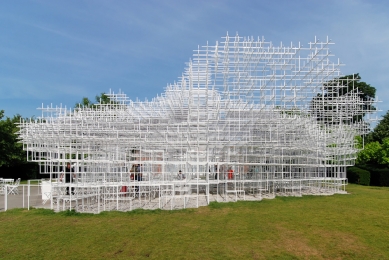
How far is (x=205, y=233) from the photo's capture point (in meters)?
8.61

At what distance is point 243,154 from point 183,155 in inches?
114

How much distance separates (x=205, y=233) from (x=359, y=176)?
2025cm

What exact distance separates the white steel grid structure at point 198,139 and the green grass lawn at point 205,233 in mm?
1486

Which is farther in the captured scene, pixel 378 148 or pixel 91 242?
pixel 378 148

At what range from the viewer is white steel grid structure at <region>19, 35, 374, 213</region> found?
12.3 meters

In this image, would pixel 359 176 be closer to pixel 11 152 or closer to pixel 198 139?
pixel 198 139

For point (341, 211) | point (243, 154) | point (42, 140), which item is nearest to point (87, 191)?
point (42, 140)

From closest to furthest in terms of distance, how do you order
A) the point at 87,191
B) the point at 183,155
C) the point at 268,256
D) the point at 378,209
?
1. the point at 268,256
2. the point at 378,209
3. the point at 87,191
4. the point at 183,155

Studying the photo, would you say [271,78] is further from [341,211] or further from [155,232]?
[155,232]

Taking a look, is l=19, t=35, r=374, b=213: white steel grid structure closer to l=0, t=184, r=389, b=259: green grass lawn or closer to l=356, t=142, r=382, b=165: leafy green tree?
l=0, t=184, r=389, b=259: green grass lawn

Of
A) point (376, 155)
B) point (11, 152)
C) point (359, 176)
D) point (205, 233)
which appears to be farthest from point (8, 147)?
point (376, 155)

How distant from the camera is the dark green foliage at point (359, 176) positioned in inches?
968

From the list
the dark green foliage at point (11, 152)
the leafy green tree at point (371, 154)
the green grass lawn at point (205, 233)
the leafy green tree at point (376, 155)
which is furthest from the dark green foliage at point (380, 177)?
the dark green foliage at point (11, 152)

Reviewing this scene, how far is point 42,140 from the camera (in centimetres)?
1212
